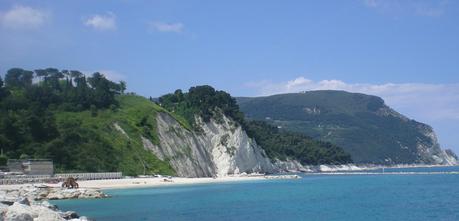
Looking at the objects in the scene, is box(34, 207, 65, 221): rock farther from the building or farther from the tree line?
the tree line

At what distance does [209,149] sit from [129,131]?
28.0 meters

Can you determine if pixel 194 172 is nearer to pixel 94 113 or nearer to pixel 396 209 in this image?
pixel 94 113

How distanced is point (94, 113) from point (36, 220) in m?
81.3

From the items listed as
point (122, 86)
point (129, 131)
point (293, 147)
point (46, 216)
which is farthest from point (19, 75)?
point (46, 216)

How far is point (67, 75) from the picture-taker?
160 meters

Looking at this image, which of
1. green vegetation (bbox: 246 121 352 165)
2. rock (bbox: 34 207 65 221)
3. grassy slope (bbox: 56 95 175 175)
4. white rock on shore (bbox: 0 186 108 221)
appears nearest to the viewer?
white rock on shore (bbox: 0 186 108 221)

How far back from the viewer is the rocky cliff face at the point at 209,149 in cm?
10825

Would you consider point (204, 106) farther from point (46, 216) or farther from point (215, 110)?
point (46, 216)

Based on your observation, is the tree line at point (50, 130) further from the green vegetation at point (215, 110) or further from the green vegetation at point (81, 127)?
the green vegetation at point (215, 110)

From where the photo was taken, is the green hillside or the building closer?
the building

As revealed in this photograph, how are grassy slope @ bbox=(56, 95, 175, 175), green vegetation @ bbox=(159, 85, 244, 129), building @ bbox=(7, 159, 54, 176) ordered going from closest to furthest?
building @ bbox=(7, 159, 54, 176)
grassy slope @ bbox=(56, 95, 175, 175)
green vegetation @ bbox=(159, 85, 244, 129)

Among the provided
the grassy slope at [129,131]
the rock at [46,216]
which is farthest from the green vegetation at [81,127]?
the rock at [46,216]

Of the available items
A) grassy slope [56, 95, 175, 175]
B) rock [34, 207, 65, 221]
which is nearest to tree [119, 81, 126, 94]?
grassy slope [56, 95, 175, 175]

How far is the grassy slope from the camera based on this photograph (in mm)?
95125
